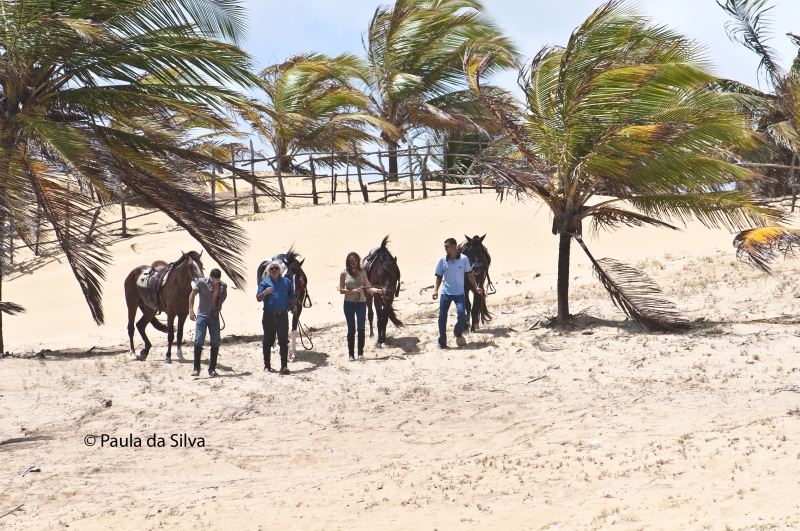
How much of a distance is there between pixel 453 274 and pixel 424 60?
18.6 m

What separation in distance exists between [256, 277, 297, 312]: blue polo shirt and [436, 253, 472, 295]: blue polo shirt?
2073 mm

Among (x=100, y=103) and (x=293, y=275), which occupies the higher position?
(x=100, y=103)

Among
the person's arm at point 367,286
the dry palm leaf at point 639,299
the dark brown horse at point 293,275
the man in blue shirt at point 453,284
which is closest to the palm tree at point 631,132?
the dry palm leaf at point 639,299

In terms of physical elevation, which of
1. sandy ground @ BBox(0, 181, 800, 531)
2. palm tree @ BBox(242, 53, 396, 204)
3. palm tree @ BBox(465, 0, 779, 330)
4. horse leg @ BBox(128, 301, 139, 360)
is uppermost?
palm tree @ BBox(242, 53, 396, 204)

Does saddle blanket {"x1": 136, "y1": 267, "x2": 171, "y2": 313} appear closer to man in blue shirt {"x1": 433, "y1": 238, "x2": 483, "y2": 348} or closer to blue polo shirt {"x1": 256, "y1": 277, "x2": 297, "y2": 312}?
blue polo shirt {"x1": 256, "y1": 277, "x2": 297, "y2": 312}

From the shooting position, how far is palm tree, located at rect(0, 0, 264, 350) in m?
7.59

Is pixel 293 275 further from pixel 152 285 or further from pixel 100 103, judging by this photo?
pixel 100 103

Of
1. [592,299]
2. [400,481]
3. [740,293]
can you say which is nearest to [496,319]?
[592,299]

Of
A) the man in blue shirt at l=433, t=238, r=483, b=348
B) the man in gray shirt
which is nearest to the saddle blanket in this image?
the man in gray shirt

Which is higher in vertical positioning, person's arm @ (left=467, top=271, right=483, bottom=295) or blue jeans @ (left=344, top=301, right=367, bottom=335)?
person's arm @ (left=467, top=271, right=483, bottom=295)

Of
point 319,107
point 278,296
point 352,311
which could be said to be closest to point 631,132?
point 352,311

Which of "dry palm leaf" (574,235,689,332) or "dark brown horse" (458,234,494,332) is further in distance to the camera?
"dark brown horse" (458,234,494,332)

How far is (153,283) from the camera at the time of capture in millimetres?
11508

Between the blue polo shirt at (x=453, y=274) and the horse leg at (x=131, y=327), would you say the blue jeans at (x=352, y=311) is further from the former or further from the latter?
the horse leg at (x=131, y=327)
